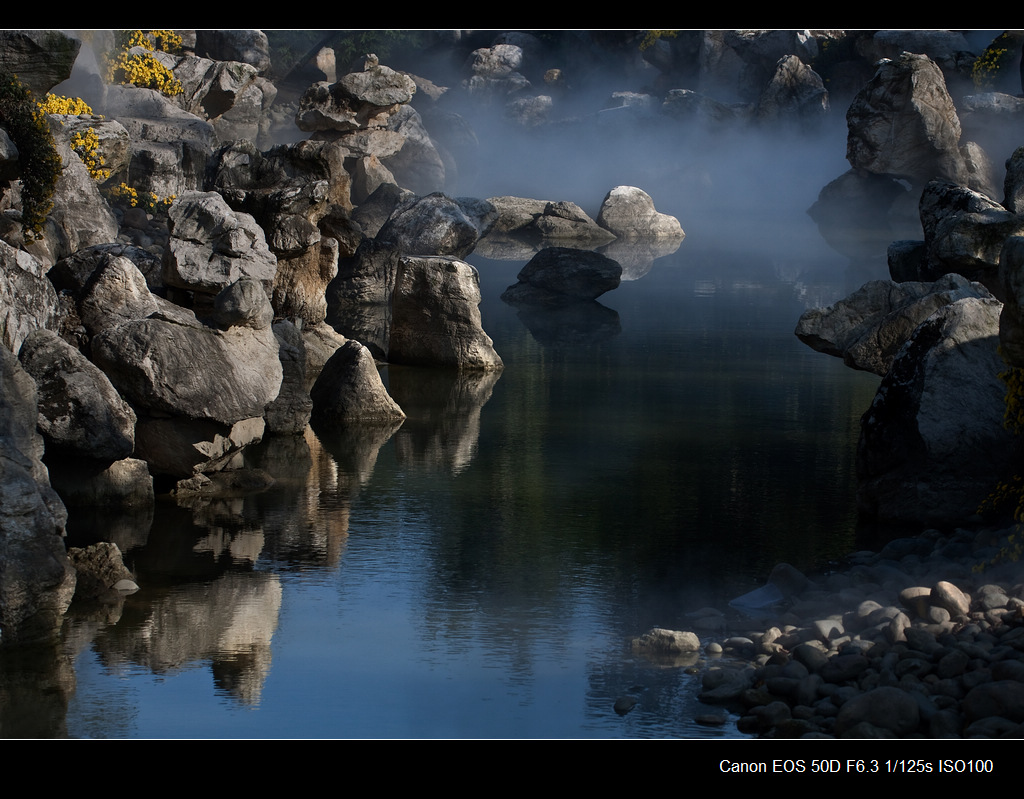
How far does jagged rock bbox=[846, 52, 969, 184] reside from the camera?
45250 millimetres

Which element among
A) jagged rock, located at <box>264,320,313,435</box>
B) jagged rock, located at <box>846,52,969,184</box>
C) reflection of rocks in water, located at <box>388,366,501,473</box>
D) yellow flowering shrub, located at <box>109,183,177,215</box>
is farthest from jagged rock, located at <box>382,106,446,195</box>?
jagged rock, located at <box>264,320,313,435</box>

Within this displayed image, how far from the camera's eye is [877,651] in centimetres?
727

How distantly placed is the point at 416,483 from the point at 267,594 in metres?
3.40

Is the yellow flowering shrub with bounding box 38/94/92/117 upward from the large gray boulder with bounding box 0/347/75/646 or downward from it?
upward

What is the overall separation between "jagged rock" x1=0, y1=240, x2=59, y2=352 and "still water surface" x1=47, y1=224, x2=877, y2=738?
78.0 inches

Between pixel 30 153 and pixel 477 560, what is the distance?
37.5 feet

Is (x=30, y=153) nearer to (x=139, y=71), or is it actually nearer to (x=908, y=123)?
(x=139, y=71)

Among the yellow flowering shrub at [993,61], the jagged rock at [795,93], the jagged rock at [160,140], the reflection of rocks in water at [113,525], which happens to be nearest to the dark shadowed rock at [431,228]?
the jagged rock at [160,140]

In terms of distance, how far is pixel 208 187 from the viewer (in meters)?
23.2

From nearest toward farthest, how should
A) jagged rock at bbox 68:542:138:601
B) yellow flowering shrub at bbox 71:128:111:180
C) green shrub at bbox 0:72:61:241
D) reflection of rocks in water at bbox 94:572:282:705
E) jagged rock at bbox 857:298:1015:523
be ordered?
reflection of rocks in water at bbox 94:572:282:705
jagged rock at bbox 68:542:138:601
jagged rock at bbox 857:298:1015:523
green shrub at bbox 0:72:61:241
yellow flowering shrub at bbox 71:128:111:180

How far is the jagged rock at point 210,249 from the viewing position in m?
13.9

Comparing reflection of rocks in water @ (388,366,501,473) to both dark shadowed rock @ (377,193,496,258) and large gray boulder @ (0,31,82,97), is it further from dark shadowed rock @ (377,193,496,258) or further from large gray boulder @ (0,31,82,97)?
dark shadowed rock @ (377,193,496,258)

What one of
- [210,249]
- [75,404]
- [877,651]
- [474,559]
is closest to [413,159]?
[210,249]

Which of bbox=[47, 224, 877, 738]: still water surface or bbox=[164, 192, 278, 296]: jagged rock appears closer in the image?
bbox=[47, 224, 877, 738]: still water surface
